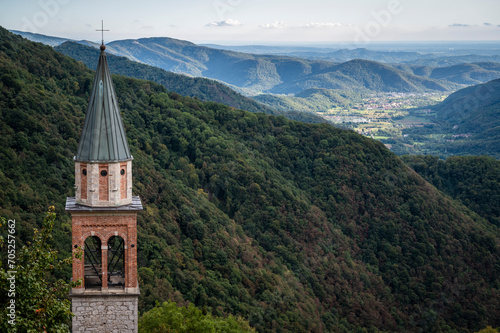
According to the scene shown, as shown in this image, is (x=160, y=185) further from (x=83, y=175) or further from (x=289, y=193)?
(x=83, y=175)

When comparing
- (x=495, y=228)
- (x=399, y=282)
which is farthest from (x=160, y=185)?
(x=495, y=228)

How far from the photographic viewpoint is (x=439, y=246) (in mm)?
81250

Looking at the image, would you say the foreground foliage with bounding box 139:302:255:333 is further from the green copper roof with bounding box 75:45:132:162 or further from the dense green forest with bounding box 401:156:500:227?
the dense green forest with bounding box 401:156:500:227

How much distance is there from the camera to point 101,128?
2138 cm

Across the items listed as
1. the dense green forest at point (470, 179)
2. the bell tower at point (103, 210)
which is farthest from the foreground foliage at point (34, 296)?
the dense green forest at point (470, 179)

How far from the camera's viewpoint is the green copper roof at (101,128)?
2102 centimetres

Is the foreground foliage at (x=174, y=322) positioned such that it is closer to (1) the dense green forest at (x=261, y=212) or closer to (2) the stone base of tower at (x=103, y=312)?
(1) the dense green forest at (x=261, y=212)

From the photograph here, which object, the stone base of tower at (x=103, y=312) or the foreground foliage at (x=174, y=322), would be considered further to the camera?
the foreground foliage at (x=174, y=322)

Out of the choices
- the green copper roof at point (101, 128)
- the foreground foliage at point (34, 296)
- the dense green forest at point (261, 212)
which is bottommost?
the dense green forest at point (261, 212)

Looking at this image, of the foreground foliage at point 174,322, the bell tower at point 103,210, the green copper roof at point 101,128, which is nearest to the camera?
the green copper roof at point 101,128

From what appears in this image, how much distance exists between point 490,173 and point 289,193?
48.7m

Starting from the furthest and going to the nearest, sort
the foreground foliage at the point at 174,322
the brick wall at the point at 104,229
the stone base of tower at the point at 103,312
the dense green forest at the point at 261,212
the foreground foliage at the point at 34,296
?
the dense green forest at the point at 261,212
the foreground foliage at the point at 174,322
the stone base of tower at the point at 103,312
the brick wall at the point at 104,229
the foreground foliage at the point at 34,296

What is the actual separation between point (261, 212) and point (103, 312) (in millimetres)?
56529

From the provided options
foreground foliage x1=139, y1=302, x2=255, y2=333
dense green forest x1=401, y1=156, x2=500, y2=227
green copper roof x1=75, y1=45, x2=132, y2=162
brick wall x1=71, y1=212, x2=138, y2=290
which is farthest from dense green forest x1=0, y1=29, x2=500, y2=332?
green copper roof x1=75, y1=45, x2=132, y2=162
